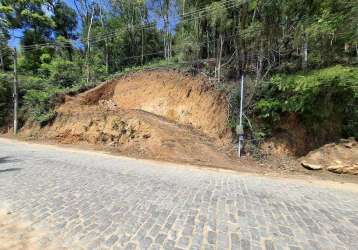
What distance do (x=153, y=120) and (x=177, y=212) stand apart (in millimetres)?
10663

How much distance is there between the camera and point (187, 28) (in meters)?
19.8

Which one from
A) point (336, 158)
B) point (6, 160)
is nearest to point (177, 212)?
point (6, 160)

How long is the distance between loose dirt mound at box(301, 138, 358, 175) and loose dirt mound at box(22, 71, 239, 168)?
3.89 m

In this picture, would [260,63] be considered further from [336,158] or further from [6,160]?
[6,160]

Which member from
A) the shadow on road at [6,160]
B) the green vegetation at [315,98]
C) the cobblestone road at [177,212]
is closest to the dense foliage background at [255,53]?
the green vegetation at [315,98]

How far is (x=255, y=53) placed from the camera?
14852 millimetres

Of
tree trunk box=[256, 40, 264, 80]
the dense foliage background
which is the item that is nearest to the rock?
the dense foliage background

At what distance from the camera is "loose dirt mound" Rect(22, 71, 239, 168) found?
1260cm

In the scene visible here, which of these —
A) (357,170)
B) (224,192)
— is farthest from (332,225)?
(357,170)

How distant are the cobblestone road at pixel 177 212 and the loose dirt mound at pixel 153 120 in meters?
5.24

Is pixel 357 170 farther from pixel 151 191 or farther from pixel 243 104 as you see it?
pixel 151 191

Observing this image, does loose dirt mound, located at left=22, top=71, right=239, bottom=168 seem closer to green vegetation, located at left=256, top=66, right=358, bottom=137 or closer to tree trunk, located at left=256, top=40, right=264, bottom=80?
tree trunk, located at left=256, top=40, right=264, bottom=80

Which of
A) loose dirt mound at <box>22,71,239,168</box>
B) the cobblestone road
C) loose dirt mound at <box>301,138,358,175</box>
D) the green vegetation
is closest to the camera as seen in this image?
the cobblestone road

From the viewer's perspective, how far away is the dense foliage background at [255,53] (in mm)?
10906
